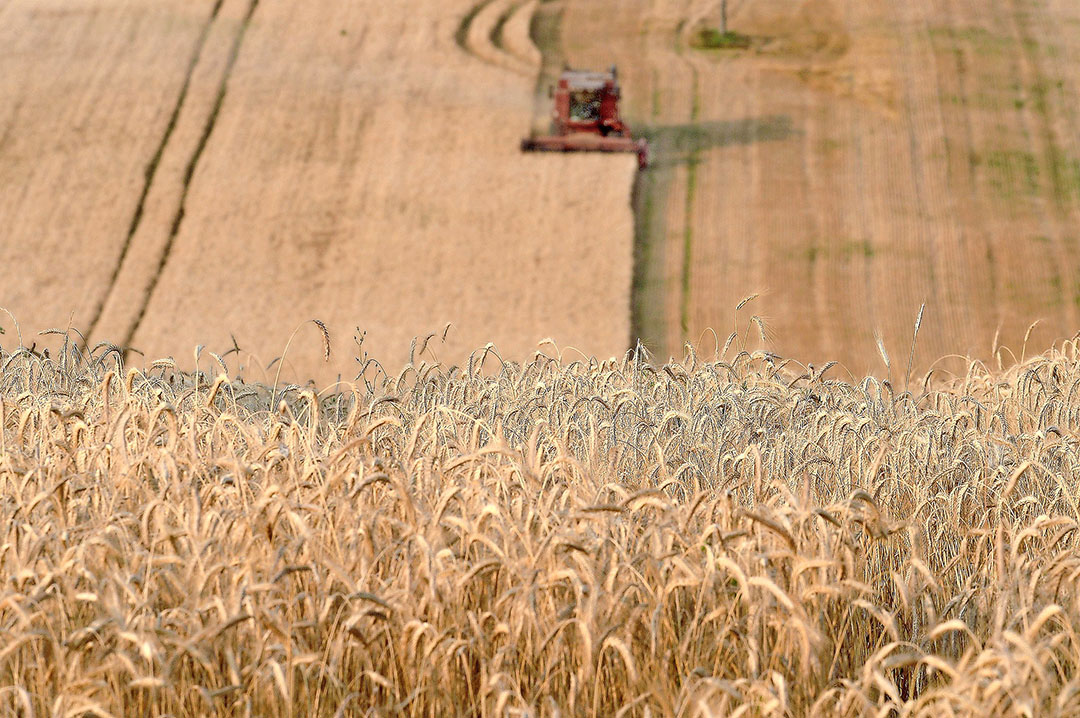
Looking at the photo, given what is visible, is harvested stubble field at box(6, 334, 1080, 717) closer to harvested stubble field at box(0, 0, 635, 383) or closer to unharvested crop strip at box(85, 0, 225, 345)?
harvested stubble field at box(0, 0, 635, 383)

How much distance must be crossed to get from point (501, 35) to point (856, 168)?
708 cm

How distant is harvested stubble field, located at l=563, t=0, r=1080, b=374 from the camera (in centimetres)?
1565

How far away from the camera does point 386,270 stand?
1652cm

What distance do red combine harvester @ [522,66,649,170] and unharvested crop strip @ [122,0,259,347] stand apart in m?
4.82

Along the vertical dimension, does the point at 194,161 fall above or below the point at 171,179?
above

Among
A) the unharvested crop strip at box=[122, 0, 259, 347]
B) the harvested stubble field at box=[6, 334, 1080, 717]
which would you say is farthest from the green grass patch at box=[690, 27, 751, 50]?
the harvested stubble field at box=[6, 334, 1080, 717]

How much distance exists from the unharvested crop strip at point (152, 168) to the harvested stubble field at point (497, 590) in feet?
39.0

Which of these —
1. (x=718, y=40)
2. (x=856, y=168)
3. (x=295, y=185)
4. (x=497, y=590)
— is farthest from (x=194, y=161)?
(x=497, y=590)

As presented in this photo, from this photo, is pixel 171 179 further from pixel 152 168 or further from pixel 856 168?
pixel 856 168

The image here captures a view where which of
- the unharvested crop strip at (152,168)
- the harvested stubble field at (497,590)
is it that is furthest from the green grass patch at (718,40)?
the harvested stubble field at (497,590)

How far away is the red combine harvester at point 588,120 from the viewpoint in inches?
729

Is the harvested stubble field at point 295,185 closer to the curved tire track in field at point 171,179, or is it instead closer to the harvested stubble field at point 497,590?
the curved tire track in field at point 171,179

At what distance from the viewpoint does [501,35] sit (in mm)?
22422

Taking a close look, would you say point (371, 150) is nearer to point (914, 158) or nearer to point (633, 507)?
point (914, 158)
